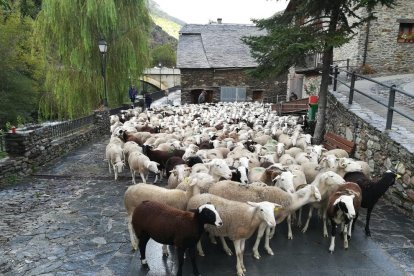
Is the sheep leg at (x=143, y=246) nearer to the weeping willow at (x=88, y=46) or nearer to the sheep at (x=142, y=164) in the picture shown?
the sheep at (x=142, y=164)

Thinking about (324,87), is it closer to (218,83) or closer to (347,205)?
(347,205)

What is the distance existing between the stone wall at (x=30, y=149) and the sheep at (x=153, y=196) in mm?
5338

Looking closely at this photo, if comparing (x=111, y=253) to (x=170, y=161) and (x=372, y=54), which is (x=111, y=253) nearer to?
(x=170, y=161)

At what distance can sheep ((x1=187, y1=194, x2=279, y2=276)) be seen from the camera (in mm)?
4746

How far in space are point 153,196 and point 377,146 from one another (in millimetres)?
5549

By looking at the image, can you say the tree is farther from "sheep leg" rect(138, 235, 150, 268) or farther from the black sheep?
"sheep leg" rect(138, 235, 150, 268)

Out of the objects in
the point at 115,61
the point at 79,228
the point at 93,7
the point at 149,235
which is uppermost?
the point at 93,7

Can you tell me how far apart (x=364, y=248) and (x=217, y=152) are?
14.1 feet

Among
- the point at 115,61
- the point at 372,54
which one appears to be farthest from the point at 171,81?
the point at 372,54

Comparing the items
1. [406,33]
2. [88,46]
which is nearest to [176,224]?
[88,46]

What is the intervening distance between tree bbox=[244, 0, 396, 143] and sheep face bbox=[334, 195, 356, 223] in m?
5.33

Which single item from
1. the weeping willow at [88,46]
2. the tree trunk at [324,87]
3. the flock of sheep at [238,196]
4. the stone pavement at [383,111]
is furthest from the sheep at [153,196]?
the weeping willow at [88,46]

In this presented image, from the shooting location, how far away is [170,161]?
26.8 feet

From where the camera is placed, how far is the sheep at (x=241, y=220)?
4746mm
